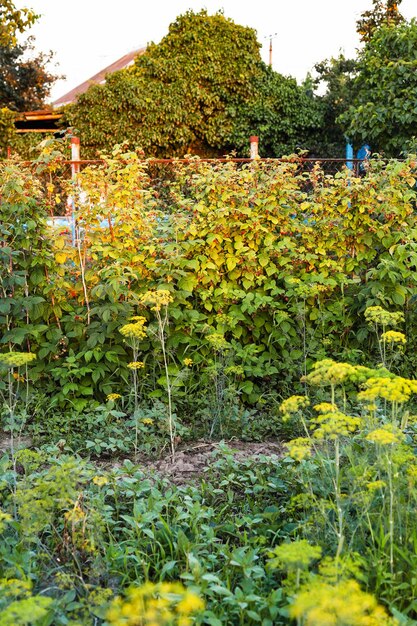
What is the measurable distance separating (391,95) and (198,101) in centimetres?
616

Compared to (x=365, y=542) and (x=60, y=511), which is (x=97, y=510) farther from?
(x=365, y=542)

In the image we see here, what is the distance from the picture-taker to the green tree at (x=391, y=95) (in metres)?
10.6

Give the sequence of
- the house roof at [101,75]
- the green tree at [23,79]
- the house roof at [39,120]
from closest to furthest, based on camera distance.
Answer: the house roof at [39,120]
the green tree at [23,79]
the house roof at [101,75]

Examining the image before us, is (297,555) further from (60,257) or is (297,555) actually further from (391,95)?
(391,95)

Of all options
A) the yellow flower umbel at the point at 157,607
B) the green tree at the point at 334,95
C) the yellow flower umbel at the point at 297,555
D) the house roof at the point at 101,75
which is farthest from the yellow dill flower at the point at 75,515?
the house roof at the point at 101,75

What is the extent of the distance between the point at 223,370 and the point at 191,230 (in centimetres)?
90

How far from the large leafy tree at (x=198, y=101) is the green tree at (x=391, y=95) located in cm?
503

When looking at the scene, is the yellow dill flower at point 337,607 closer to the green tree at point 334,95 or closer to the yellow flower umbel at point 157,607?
the yellow flower umbel at point 157,607

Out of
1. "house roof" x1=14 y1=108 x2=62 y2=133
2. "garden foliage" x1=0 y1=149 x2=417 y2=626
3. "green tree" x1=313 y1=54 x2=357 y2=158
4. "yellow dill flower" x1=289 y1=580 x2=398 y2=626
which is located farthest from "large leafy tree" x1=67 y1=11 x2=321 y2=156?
"yellow dill flower" x1=289 y1=580 x2=398 y2=626

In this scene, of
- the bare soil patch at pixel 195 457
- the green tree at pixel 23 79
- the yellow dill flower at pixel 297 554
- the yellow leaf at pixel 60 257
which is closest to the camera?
the yellow dill flower at pixel 297 554

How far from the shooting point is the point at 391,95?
10695mm

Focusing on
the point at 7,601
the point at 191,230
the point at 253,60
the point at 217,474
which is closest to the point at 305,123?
the point at 253,60

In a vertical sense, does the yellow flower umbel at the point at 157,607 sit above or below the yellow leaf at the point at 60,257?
below

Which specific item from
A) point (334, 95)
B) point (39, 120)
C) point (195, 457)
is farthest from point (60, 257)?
point (39, 120)
